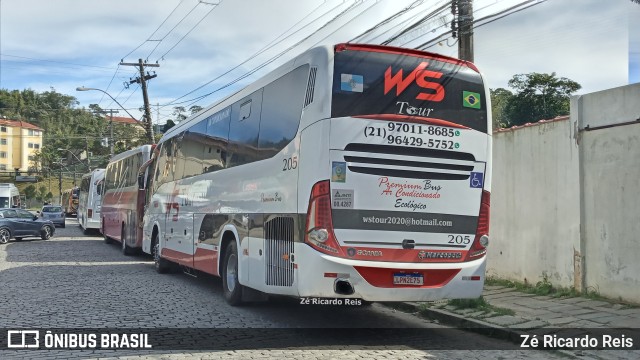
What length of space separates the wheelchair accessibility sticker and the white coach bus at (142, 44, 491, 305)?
0.01 m

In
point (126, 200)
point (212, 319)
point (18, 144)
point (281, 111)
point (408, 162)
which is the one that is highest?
point (18, 144)

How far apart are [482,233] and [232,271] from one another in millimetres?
4089

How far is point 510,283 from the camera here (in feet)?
35.9

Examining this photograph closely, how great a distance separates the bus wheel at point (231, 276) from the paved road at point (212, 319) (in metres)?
0.17

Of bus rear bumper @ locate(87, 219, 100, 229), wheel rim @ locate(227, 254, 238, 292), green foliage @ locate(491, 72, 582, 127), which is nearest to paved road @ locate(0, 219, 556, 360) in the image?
wheel rim @ locate(227, 254, 238, 292)

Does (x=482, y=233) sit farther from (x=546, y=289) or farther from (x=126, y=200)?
(x=126, y=200)

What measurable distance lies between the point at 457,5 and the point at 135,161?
12.7 metres

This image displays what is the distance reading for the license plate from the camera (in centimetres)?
684

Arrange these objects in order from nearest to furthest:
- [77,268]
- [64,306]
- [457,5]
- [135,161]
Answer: [64,306] < [457,5] < [77,268] < [135,161]

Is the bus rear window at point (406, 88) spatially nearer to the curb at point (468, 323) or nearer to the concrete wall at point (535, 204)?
the curb at point (468, 323)

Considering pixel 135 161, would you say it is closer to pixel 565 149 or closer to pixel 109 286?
pixel 109 286

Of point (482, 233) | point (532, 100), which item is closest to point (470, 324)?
point (482, 233)

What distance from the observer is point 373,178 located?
22.4ft

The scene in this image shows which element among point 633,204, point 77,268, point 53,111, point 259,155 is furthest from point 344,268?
point 53,111
